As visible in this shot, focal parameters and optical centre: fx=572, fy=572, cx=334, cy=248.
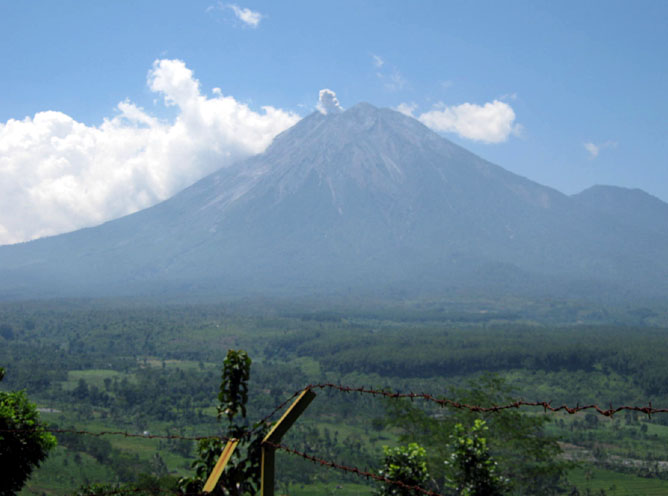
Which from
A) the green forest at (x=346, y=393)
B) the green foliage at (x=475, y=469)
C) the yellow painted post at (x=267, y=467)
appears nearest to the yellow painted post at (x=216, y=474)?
the yellow painted post at (x=267, y=467)

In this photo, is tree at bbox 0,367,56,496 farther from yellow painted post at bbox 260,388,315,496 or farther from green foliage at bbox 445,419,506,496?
green foliage at bbox 445,419,506,496

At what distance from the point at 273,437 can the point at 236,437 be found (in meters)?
0.74

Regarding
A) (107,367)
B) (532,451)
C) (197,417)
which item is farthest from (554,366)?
(107,367)

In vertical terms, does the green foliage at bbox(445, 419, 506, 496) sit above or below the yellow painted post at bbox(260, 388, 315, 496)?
below

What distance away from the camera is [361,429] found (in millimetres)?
42094

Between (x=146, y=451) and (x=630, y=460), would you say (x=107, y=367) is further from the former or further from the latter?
(x=630, y=460)

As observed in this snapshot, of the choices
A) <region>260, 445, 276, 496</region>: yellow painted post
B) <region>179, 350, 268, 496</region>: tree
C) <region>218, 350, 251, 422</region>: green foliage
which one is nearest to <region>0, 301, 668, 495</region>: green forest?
<region>179, 350, 268, 496</region>: tree

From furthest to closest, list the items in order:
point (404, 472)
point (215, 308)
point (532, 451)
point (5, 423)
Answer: point (215, 308), point (532, 451), point (404, 472), point (5, 423)

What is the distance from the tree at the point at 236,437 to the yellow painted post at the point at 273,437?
43 centimetres

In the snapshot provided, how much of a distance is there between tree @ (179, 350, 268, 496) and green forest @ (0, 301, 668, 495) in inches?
13.8

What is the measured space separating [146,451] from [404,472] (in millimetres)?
30764

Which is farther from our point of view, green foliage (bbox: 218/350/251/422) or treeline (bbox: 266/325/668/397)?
treeline (bbox: 266/325/668/397)

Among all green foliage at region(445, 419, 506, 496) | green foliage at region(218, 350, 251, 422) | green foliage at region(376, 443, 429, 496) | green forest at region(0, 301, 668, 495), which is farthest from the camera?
green forest at region(0, 301, 668, 495)

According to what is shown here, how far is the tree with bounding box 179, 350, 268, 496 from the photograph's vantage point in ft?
13.1
